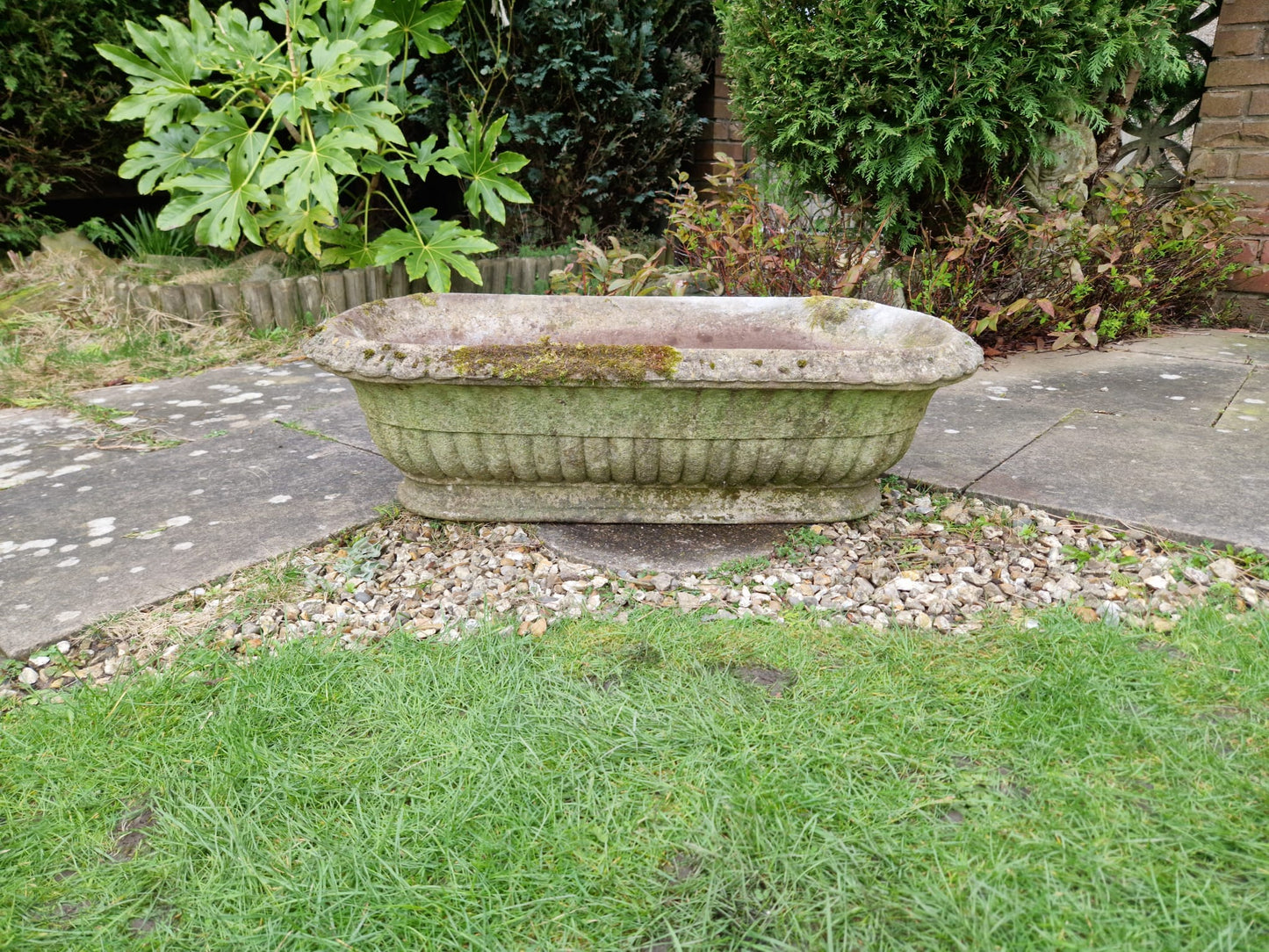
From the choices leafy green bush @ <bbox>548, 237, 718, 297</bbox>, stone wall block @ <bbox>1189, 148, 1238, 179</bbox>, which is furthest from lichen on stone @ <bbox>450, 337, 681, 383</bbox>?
stone wall block @ <bbox>1189, 148, 1238, 179</bbox>

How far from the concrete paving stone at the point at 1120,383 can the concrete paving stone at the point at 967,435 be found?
7 cm

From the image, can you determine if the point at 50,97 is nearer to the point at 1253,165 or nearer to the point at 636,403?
the point at 636,403

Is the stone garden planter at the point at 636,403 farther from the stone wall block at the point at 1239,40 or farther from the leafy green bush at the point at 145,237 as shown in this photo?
the stone wall block at the point at 1239,40

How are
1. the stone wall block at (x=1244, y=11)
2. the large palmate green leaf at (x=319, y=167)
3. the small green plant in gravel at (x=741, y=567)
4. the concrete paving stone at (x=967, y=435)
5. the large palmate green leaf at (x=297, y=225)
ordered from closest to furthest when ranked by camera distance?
the small green plant in gravel at (x=741, y=567) → the concrete paving stone at (x=967, y=435) → the large palmate green leaf at (x=319, y=167) → the large palmate green leaf at (x=297, y=225) → the stone wall block at (x=1244, y=11)

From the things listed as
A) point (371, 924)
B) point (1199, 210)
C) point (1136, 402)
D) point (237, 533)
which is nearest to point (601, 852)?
point (371, 924)

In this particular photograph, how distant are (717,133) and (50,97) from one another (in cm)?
399

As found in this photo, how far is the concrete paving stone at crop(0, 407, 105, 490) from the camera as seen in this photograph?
2779 millimetres

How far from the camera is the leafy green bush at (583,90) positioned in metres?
4.69

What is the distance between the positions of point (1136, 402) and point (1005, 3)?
1.69 meters

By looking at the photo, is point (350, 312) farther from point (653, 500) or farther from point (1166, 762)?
point (1166, 762)

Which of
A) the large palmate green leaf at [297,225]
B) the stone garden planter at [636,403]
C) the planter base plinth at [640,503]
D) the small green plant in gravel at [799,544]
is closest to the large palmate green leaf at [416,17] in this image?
the large palmate green leaf at [297,225]

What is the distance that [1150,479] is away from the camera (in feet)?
8.29

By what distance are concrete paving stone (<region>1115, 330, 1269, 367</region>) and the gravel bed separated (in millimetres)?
2373

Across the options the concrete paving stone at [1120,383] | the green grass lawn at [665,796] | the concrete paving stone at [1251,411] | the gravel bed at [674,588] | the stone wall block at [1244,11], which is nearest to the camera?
the green grass lawn at [665,796]
